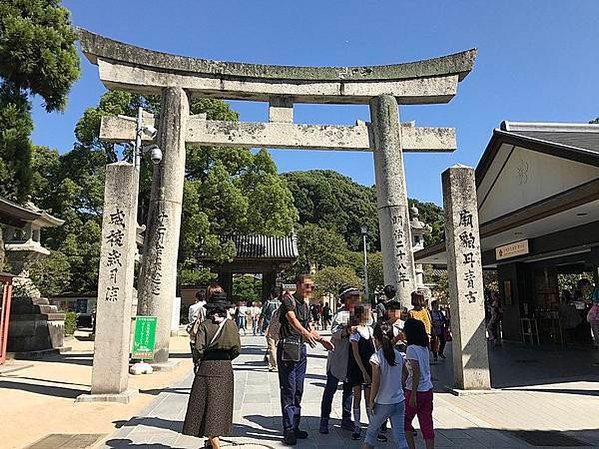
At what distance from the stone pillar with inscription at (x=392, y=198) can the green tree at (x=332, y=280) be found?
26.0 m

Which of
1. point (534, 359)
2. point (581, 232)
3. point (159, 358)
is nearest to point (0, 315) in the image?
point (159, 358)

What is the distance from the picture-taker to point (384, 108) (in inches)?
497

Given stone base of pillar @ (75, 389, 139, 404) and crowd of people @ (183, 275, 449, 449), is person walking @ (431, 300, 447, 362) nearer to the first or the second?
crowd of people @ (183, 275, 449, 449)

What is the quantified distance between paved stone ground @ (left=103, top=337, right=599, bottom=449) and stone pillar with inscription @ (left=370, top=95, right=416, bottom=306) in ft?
10.8

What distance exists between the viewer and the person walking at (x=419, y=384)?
4.46 meters

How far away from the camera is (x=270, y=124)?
1246 cm

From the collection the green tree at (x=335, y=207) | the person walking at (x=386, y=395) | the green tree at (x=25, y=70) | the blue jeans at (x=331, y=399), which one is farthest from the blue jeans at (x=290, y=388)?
the green tree at (x=335, y=207)

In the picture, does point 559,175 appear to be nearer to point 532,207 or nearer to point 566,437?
point 532,207

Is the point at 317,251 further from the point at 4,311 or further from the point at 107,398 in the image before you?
the point at 107,398

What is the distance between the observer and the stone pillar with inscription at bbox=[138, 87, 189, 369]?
11078 mm

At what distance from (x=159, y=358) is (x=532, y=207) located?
916cm

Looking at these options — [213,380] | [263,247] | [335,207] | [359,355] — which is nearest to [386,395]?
[359,355]

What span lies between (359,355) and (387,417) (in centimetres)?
92

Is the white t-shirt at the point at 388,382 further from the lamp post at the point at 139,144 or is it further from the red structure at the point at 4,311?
the red structure at the point at 4,311
